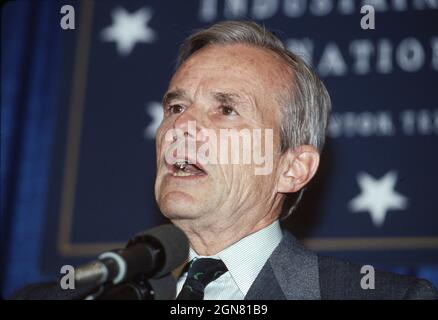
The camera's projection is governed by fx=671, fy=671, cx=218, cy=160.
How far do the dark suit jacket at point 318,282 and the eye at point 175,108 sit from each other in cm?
52

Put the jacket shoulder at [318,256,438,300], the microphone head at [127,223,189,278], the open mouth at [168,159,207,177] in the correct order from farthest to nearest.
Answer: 1. the open mouth at [168,159,207,177]
2. the jacket shoulder at [318,256,438,300]
3. the microphone head at [127,223,189,278]

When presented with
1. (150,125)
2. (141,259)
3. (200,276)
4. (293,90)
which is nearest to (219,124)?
(293,90)

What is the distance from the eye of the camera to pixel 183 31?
294 centimetres

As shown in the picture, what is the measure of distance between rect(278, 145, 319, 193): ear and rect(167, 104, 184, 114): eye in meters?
0.35

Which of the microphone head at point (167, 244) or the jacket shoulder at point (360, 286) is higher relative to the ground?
the microphone head at point (167, 244)

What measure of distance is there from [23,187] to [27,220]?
16cm

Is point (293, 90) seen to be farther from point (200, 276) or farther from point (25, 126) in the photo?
point (25, 126)

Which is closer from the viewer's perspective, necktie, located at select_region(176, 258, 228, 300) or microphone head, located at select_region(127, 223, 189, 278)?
microphone head, located at select_region(127, 223, 189, 278)

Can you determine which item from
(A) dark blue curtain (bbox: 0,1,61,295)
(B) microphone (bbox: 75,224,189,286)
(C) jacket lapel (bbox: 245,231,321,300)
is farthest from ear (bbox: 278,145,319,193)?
(A) dark blue curtain (bbox: 0,1,61,295)

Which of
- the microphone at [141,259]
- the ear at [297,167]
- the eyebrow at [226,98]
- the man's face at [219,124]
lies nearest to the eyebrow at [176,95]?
the man's face at [219,124]

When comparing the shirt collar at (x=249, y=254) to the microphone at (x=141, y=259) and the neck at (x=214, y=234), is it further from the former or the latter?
the microphone at (x=141, y=259)

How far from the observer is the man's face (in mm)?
1885

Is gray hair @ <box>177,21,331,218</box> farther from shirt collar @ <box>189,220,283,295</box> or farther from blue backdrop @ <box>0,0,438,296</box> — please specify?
blue backdrop @ <box>0,0,438,296</box>

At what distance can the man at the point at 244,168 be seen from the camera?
184 centimetres
